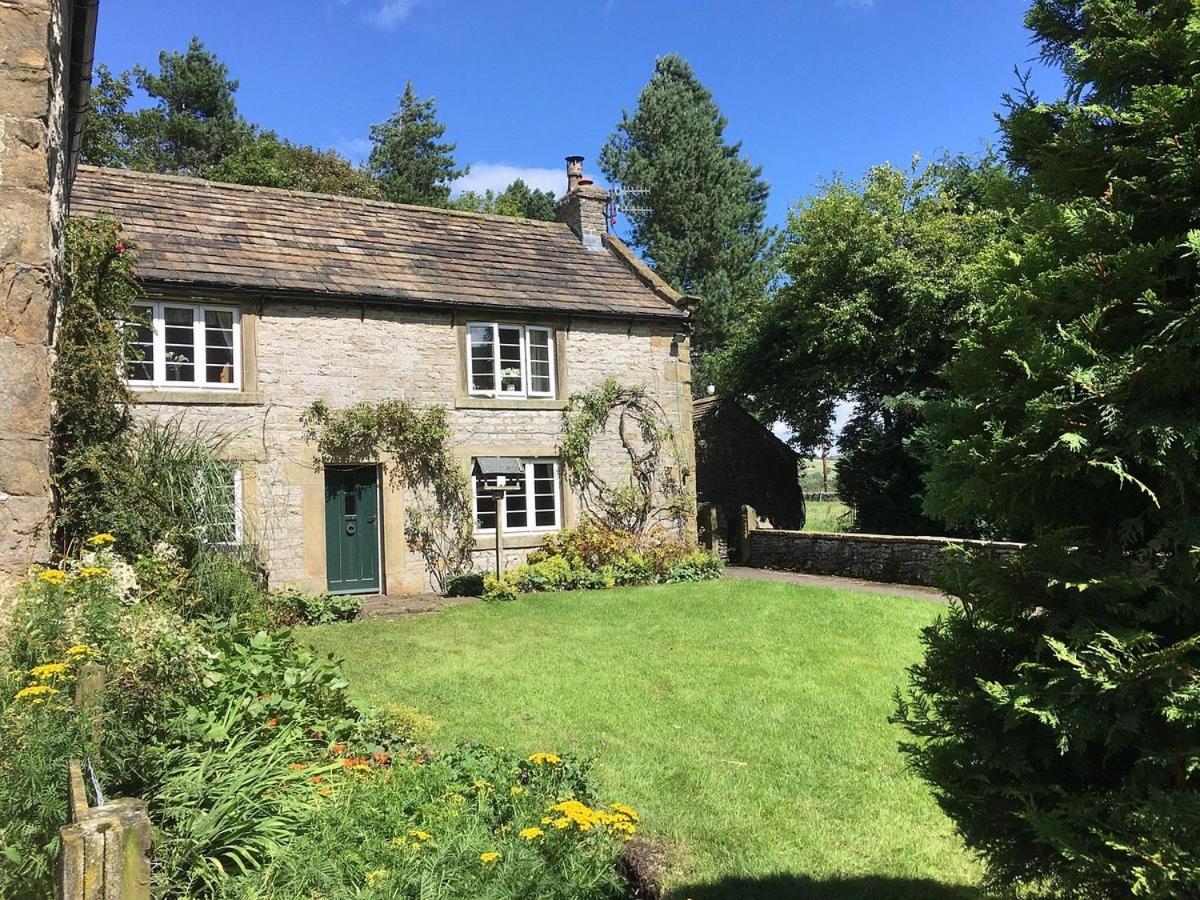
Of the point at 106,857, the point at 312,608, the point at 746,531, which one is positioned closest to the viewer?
the point at 106,857

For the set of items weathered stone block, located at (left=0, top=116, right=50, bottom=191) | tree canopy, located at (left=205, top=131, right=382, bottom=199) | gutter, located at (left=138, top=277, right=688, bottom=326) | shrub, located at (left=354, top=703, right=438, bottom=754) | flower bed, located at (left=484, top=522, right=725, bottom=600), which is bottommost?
shrub, located at (left=354, top=703, right=438, bottom=754)

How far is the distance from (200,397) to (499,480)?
16.8 feet

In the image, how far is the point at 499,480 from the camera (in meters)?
15.0

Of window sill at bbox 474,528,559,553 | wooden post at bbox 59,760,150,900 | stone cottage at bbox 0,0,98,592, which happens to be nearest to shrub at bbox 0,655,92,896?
wooden post at bbox 59,760,150,900

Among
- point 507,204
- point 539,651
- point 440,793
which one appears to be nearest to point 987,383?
point 440,793

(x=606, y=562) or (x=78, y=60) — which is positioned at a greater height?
(x=78, y=60)

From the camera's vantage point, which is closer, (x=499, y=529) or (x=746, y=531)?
(x=499, y=529)

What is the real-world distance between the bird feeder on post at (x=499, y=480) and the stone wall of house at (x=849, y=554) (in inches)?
242

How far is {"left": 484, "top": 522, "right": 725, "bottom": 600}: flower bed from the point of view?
15070mm

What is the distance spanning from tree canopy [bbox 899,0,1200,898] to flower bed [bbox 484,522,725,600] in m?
11.8

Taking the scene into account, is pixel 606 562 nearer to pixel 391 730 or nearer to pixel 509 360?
pixel 509 360

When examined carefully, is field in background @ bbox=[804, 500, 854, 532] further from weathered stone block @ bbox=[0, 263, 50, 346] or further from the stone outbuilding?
weathered stone block @ bbox=[0, 263, 50, 346]

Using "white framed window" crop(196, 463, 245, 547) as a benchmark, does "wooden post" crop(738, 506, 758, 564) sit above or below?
below

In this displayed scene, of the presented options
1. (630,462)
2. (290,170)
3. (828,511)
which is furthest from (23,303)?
(290,170)
